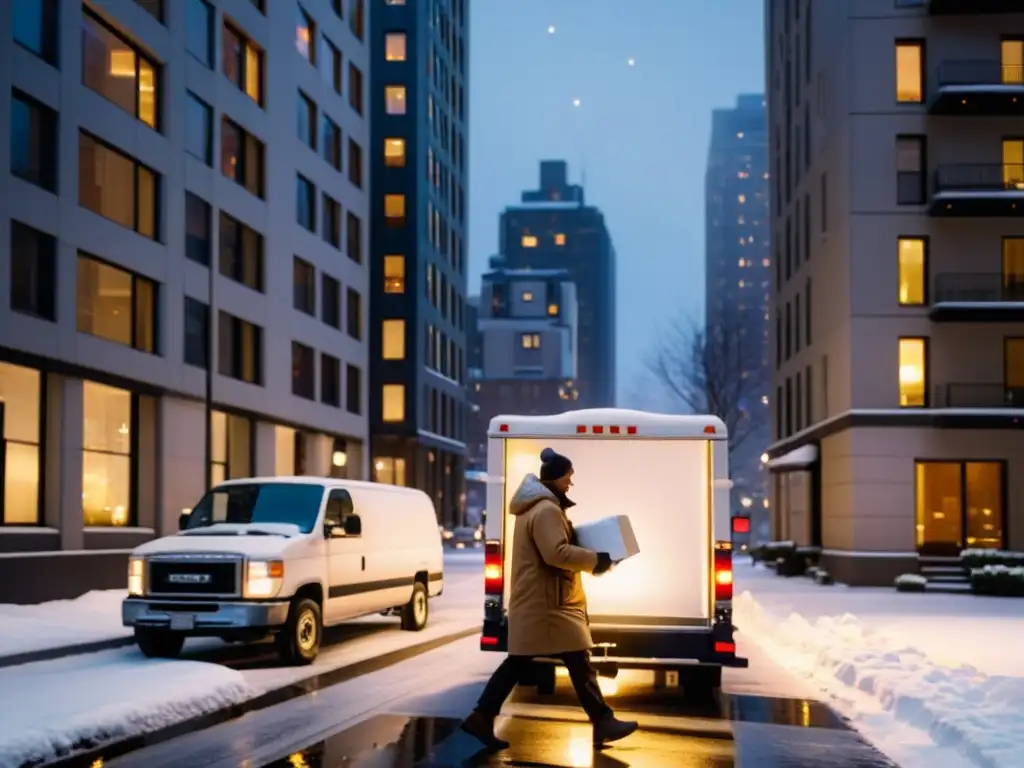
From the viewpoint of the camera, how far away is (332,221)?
50.0 metres

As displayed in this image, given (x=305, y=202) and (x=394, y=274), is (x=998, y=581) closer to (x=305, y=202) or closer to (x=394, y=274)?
A: (x=305, y=202)

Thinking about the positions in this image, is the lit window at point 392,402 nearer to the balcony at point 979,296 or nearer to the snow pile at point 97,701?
the balcony at point 979,296

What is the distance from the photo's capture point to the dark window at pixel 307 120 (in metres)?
45.7

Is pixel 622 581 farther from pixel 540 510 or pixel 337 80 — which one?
pixel 337 80

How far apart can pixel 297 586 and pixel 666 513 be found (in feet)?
17.1

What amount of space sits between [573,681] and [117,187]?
2402 cm

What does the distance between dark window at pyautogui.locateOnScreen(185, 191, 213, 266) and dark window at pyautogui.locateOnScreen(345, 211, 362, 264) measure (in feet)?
53.4

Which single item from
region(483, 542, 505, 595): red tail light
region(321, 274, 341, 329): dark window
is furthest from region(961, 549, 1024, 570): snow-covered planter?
region(321, 274, 341, 329): dark window

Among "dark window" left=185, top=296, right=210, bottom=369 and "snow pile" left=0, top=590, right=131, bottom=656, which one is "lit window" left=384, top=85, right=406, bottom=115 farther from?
"snow pile" left=0, top=590, right=131, bottom=656

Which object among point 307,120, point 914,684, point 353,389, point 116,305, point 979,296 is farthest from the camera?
point 353,389

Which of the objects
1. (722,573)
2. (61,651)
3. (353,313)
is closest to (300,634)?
(61,651)

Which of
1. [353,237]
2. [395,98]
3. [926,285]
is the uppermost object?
[395,98]

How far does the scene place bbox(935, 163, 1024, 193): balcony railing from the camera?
114 ft

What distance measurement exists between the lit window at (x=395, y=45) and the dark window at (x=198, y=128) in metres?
35.3
